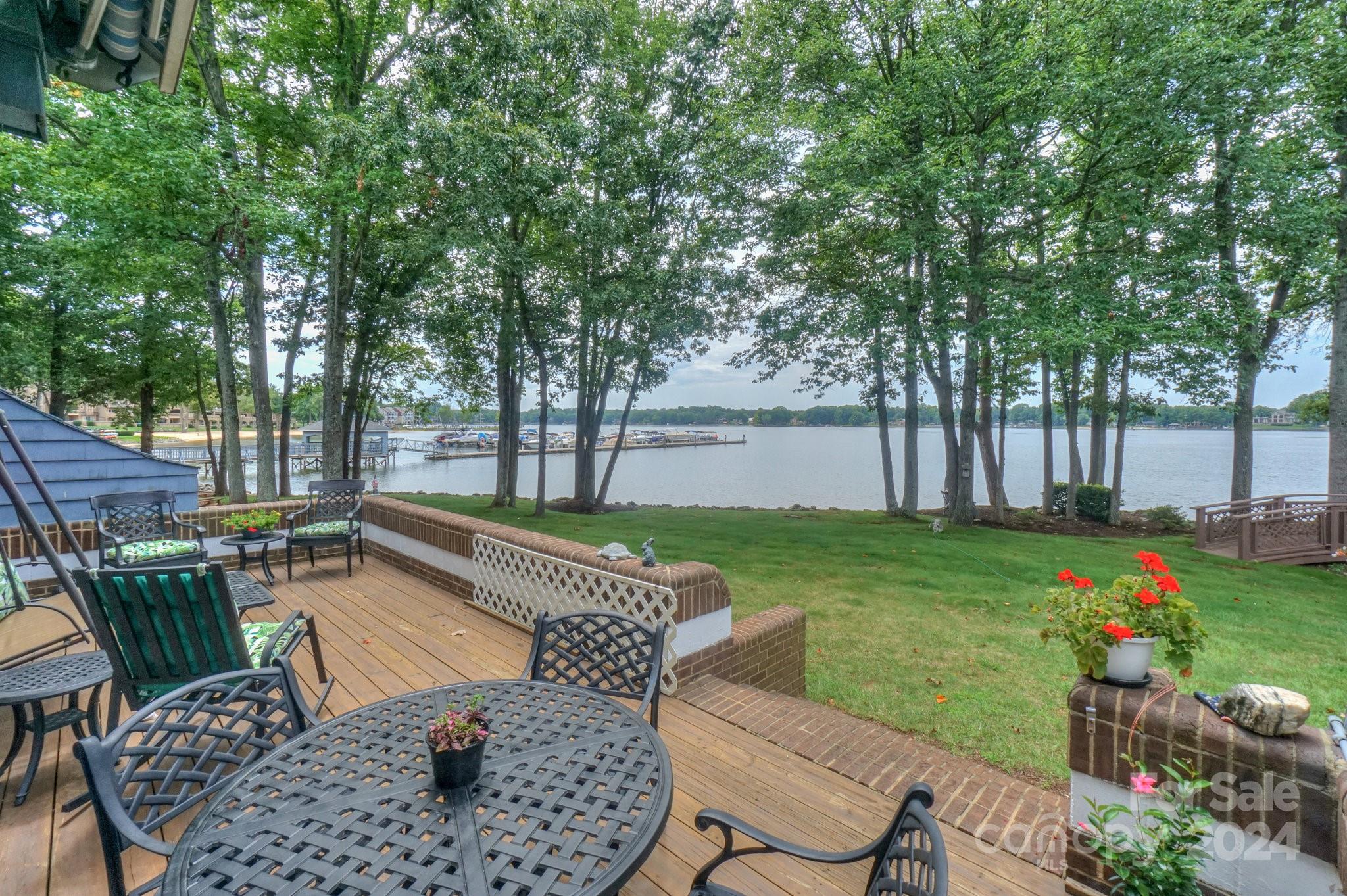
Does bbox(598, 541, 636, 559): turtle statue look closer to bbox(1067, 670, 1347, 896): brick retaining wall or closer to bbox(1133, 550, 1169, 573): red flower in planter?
bbox(1067, 670, 1347, 896): brick retaining wall

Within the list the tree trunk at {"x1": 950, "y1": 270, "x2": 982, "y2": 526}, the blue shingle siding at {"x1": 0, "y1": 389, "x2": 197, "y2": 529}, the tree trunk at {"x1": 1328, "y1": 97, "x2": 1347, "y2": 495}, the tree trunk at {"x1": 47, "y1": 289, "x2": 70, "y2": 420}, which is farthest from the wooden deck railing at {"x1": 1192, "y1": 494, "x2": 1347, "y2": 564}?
the tree trunk at {"x1": 47, "y1": 289, "x2": 70, "y2": 420}

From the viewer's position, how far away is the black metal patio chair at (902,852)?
0.99 m

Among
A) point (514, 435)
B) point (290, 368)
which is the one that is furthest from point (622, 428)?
point (290, 368)

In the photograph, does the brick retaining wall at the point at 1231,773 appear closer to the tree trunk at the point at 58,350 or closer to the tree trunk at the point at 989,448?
the tree trunk at the point at 989,448

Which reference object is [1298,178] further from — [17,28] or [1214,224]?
[17,28]

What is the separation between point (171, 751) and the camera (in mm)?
1424

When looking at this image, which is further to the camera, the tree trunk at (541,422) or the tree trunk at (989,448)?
the tree trunk at (989,448)

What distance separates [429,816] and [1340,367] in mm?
14302

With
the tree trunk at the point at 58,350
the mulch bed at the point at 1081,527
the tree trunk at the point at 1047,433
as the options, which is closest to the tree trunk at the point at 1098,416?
the tree trunk at the point at 1047,433

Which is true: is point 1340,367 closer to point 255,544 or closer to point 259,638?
point 259,638

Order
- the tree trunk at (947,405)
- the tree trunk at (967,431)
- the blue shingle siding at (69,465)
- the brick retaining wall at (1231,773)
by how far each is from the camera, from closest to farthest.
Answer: the brick retaining wall at (1231,773), the blue shingle siding at (69,465), the tree trunk at (967,431), the tree trunk at (947,405)

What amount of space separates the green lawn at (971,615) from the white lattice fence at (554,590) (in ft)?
6.03

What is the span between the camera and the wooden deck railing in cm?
862

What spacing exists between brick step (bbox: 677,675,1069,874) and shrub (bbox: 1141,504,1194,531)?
533 inches
